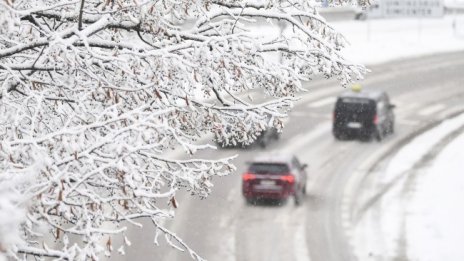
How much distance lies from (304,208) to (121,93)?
557 inches

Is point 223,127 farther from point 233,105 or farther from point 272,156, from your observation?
point 272,156

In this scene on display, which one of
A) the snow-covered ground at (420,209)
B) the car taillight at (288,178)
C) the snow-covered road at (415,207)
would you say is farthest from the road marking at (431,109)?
the car taillight at (288,178)

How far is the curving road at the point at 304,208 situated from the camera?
17.2 m

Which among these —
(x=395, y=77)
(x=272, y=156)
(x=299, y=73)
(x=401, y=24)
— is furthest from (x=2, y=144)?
(x=401, y=24)

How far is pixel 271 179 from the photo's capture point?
20188 mm

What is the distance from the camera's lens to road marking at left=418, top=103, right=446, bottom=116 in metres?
32.3

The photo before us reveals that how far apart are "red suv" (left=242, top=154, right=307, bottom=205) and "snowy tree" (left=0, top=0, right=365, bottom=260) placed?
12494mm

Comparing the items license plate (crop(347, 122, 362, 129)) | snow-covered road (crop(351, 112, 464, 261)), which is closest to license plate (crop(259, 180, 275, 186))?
snow-covered road (crop(351, 112, 464, 261))

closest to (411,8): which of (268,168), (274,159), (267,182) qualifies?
(274,159)

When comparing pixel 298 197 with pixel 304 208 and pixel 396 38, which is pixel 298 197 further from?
→ pixel 396 38

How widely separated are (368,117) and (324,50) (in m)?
20.0

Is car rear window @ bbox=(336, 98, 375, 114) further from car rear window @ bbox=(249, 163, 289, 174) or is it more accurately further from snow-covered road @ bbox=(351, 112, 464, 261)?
car rear window @ bbox=(249, 163, 289, 174)

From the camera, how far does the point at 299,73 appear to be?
7254 mm

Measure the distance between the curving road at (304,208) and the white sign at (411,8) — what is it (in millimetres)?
10826
